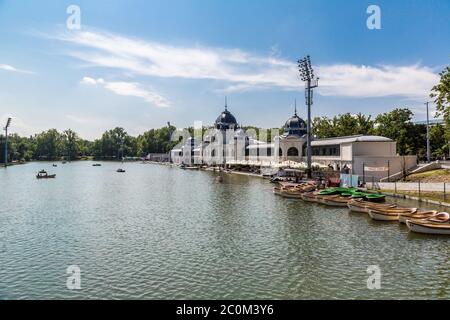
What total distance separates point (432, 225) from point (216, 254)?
19.4 metres

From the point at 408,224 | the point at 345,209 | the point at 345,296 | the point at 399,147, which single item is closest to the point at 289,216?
the point at 345,209

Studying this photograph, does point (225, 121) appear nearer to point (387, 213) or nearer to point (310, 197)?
point (310, 197)

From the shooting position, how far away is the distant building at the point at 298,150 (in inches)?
2876

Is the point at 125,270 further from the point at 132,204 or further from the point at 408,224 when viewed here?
the point at 132,204

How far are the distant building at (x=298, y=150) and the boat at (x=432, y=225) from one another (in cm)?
3412

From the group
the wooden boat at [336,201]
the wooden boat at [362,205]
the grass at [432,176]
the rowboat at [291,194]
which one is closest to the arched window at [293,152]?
the grass at [432,176]

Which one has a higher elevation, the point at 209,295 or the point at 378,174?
the point at 378,174

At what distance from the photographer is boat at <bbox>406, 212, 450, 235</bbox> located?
34.9 m

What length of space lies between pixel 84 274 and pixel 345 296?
16.0 meters

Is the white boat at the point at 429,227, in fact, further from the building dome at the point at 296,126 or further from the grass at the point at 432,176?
the building dome at the point at 296,126

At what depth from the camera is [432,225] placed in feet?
116

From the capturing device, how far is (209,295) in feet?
73.9

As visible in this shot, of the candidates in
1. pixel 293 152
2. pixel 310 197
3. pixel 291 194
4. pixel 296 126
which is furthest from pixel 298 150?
pixel 310 197
